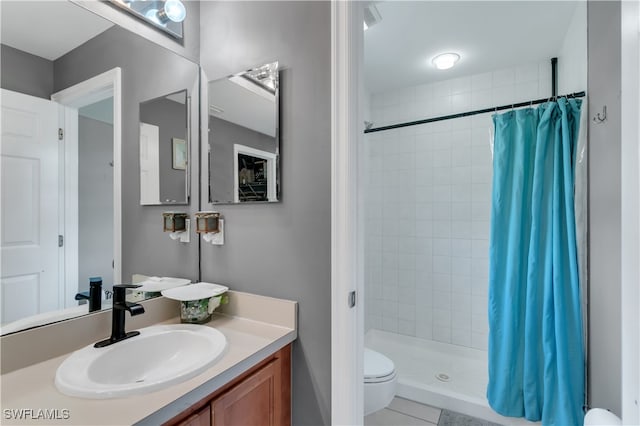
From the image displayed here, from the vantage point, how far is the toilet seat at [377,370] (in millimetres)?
1668

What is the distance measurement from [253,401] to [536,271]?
66.9 inches

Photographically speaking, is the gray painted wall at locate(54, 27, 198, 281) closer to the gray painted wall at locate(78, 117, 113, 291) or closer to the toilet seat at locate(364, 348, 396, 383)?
the gray painted wall at locate(78, 117, 113, 291)

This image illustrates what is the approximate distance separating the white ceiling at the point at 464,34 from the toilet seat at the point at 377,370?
2.09 m

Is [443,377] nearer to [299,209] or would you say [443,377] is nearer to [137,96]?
[299,209]

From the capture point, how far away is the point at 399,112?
2.85 meters

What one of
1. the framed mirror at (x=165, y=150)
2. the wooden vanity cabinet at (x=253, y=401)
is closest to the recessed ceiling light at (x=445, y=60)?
the framed mirror at (x=165, y=150)

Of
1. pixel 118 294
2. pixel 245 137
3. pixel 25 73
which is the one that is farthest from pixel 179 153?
pixel 118 294

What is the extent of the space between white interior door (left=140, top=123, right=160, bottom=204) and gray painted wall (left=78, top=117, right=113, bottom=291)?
Result: 0.46 feet

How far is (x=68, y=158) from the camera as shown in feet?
3.17

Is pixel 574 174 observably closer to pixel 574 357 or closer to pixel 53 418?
pixel 574 357

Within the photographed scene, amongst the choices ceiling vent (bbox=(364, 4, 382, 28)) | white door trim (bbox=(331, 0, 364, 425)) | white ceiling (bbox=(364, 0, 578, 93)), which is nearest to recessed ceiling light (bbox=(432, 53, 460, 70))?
white ceiling (bbox=(364, 0, 578, 93))

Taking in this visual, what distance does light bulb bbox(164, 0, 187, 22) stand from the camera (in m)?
1.26

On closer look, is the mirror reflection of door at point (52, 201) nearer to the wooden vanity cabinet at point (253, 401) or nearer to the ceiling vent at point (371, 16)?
the wooden vanity cabinet at point (253, 401)
